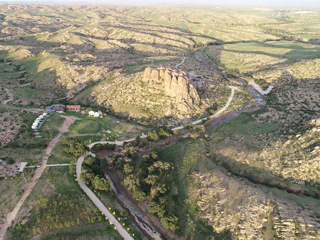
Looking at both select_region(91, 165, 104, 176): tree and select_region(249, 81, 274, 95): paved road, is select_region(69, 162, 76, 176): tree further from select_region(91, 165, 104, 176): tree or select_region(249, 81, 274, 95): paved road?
select_region(249, 81, 274, 95): paved road

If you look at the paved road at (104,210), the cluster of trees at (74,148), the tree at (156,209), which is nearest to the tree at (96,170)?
the paved road at (104,210)

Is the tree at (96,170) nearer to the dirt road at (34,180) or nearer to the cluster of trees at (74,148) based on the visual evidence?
the cluster of trees at (74,148)

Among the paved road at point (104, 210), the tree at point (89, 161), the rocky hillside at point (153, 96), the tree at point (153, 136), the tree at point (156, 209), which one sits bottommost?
the paved road at point (104, 210)

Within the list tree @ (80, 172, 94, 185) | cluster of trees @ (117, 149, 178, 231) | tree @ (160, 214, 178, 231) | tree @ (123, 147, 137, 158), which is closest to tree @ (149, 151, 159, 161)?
cluster of trees @ (117, 149, 178, 231)

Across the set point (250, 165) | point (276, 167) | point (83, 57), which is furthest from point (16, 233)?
point (83, 57)

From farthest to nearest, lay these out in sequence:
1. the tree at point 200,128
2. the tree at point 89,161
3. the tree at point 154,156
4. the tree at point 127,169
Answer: the tree at point 200,128, the tree at point 154,156, the tree at point 89,161, the tree at point 127,169

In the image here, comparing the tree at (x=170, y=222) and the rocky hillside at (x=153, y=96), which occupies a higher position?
the rocky hillside at (x=153, y=96)

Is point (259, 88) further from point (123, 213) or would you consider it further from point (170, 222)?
point (123, 213)

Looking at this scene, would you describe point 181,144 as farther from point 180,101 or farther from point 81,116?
point 81,116
